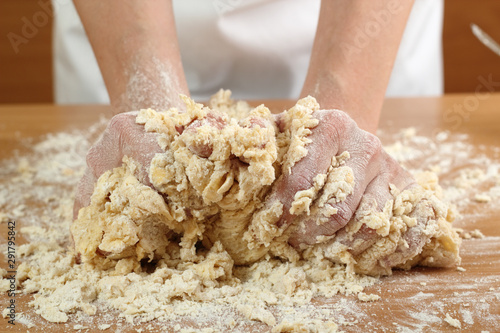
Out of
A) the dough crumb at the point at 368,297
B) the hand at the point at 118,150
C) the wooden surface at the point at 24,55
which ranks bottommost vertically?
the dough crumb at the point at 368,297

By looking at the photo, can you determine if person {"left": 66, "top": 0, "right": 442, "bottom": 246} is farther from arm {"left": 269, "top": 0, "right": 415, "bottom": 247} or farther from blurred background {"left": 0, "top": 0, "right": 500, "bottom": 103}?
blurred background {"left": 0, "top": 0, "right": 500, "bottom": 103}

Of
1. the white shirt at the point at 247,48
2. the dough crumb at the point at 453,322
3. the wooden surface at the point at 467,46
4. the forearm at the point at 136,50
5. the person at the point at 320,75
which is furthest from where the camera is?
the wooden surface at the point at 467,46

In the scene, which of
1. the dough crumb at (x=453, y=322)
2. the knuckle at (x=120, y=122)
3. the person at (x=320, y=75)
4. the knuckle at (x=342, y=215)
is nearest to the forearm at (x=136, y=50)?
the person at (x=320, y=75)

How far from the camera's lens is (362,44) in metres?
1.01

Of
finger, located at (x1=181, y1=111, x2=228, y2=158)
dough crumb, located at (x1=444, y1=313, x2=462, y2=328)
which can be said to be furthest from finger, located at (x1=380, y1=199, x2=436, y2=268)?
finger, located at (x1=181, y1=111, x2=228, y2=158)

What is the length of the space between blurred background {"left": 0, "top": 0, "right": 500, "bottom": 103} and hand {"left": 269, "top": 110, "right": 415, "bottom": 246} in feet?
→ 7.20

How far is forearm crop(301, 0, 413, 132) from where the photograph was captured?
964 millimetres

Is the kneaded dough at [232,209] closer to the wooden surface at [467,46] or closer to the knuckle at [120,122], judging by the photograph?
the knuckle at [120,122]

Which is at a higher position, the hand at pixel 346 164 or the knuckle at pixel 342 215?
the hand at pixel 346 164

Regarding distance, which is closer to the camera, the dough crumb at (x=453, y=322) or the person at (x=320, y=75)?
the dough crumb at (x=453, y=322)

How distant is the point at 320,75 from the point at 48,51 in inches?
88.0

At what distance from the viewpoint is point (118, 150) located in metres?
0.82

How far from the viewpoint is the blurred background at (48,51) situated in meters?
2.74

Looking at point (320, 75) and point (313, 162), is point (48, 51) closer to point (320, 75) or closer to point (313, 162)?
point (320, 75)
